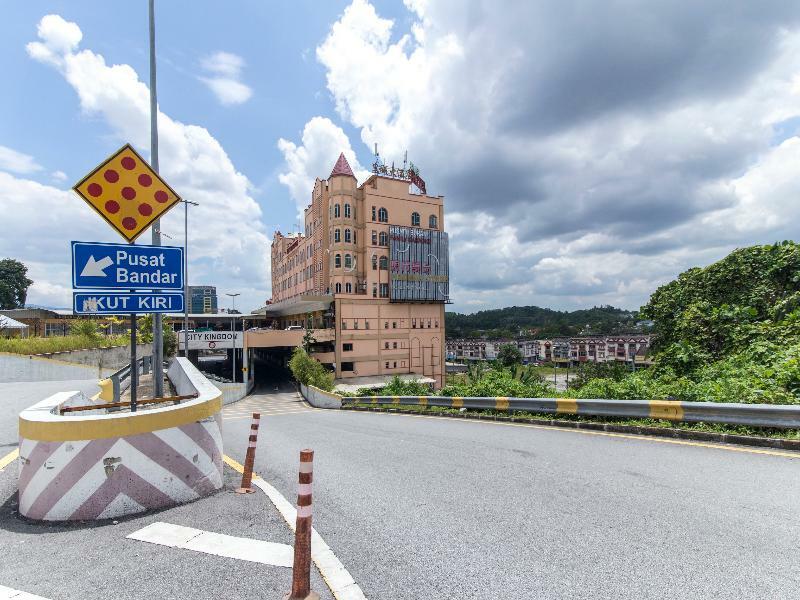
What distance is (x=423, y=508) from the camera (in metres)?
4.35

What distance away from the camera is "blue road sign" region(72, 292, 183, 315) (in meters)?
5.06

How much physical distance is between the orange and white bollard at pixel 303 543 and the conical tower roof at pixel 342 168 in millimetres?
54119

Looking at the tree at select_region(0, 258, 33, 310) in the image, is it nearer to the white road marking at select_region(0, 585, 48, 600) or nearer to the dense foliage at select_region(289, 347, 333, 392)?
the dense foliage at select_region(289, 347, 333, 392)

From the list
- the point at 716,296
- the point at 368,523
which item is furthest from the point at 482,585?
the point at 716,296

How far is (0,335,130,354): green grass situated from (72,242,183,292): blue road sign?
72.1 ft

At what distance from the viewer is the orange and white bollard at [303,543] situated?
9.21 ft

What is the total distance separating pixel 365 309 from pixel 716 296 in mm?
41994

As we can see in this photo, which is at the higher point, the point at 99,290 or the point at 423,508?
the point at 99,290

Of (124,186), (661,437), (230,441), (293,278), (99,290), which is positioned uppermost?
(293,278)

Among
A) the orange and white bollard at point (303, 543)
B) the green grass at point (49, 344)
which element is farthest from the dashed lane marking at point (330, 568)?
the green grass at point (49, 344)

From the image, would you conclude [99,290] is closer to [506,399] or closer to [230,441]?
[230,441]

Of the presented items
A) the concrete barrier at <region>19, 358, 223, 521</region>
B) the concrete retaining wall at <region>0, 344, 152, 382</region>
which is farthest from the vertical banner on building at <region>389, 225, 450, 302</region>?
the concrete barrier at <region>19, 358, 223, 521</region>

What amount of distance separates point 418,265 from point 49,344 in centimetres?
4057

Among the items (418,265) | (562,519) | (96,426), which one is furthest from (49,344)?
(418,265)
